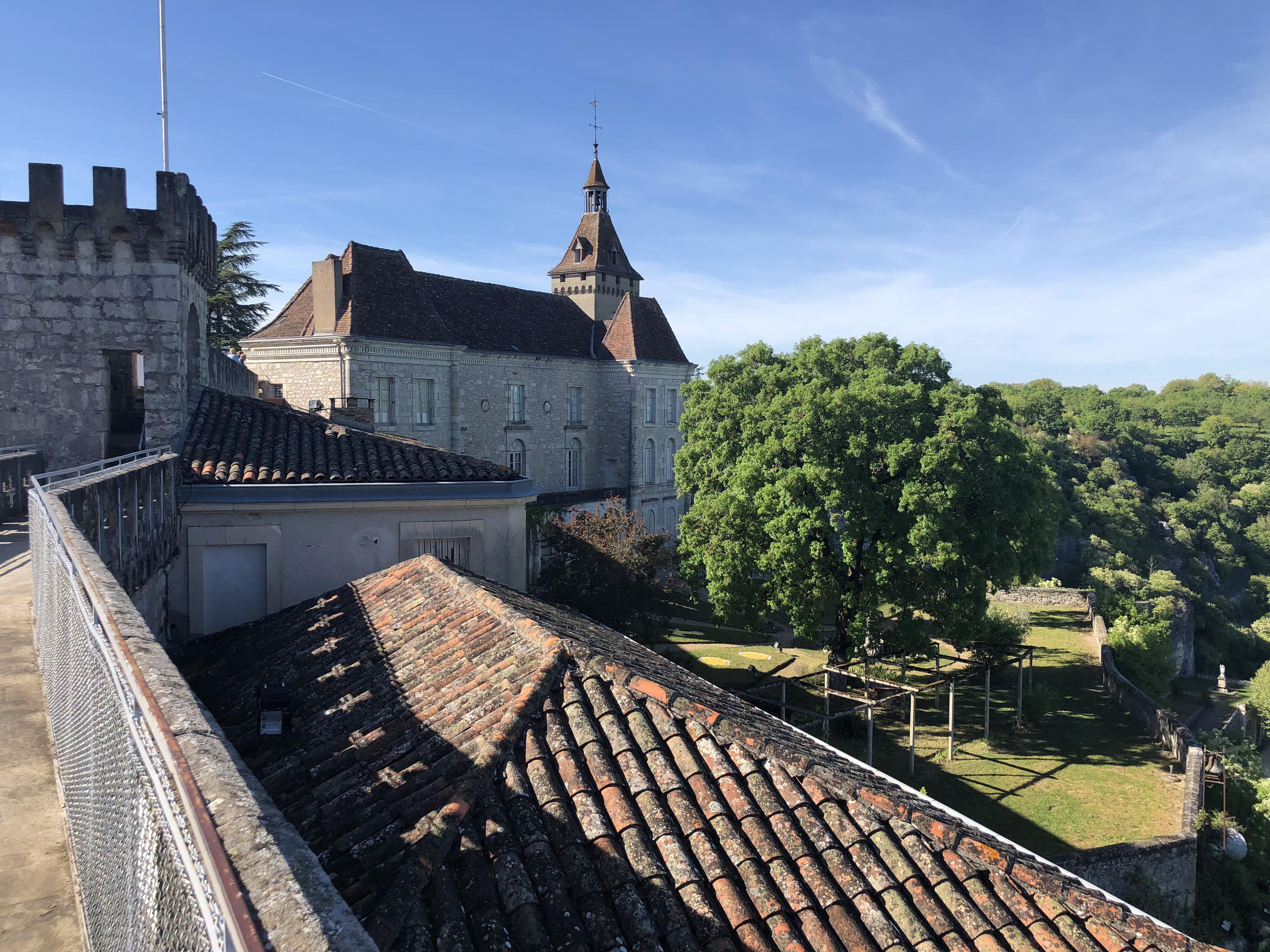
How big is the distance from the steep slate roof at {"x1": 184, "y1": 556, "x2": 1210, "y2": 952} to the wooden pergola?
342 inches

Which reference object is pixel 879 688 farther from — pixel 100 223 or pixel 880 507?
pixel 100 223

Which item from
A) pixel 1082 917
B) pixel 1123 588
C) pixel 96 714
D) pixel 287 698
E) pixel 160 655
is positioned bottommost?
pixel 1123 588

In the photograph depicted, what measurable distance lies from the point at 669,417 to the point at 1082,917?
44.1 meters

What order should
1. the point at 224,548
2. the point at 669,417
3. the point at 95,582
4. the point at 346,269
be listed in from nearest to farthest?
the point at 95,582 < the point at 224,548 < the point at 346,269 < the point at 669,417

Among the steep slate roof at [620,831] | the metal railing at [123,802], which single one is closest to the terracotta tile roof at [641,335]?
the steep slate roof at [620,831]

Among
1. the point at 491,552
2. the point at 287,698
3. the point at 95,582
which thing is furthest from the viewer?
the point at 491,552

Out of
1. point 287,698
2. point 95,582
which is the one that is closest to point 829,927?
point 95,582

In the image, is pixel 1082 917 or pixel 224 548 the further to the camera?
pixel 224 548

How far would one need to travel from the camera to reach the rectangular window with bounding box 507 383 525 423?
4144 cm

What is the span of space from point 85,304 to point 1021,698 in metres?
20.7

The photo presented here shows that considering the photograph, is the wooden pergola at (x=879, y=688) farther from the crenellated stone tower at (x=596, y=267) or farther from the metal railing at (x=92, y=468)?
the crenellated stone tower at (x=596, y=267)

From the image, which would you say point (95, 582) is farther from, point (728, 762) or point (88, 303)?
point (88, 303)

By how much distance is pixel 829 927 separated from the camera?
486 centimetres

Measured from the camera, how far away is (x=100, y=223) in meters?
11.4
